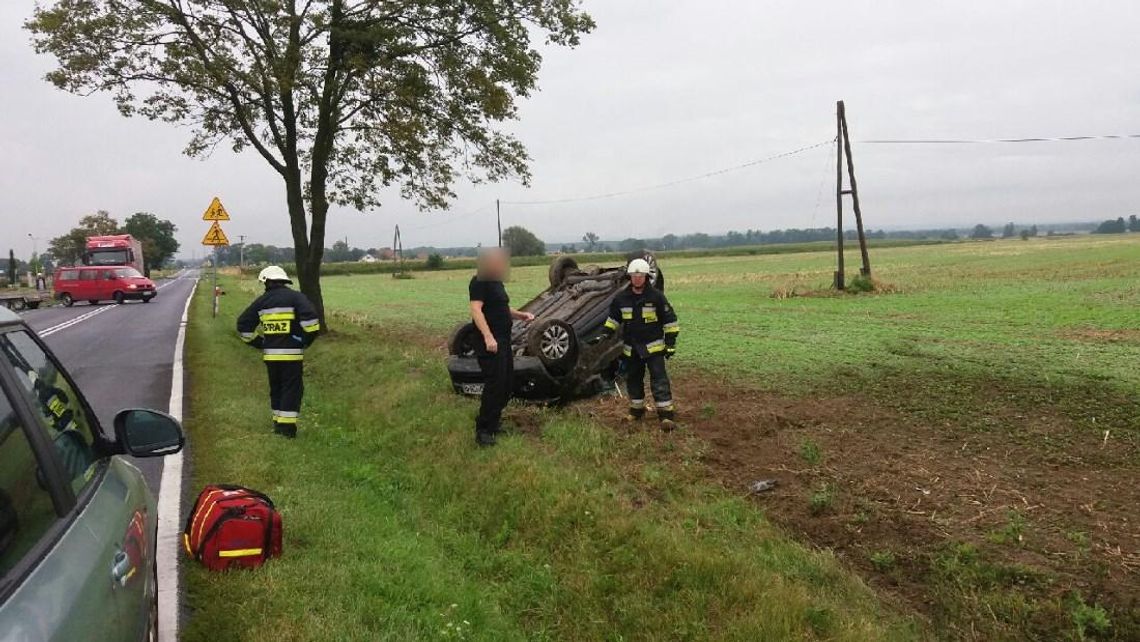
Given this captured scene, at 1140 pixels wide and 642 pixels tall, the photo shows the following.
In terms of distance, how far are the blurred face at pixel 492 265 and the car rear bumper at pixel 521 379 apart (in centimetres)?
166

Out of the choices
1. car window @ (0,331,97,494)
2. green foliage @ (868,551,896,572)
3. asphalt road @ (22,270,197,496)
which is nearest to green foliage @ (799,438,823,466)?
green foliage @ (868,551,896,572)

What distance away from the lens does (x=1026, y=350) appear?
34.1ft

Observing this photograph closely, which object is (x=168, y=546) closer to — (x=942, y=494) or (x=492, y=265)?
(x=492, y=265)

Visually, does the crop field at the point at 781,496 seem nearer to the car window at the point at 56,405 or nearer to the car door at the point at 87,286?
the car window at the point at 56,405

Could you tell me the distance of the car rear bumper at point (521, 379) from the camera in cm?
805

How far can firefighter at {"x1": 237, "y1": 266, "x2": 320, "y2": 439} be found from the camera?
23.3 feet

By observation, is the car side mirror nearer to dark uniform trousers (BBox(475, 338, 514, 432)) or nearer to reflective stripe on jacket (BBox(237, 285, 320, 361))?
dark uniform trousers (BBox(475, 338, 514, 432))

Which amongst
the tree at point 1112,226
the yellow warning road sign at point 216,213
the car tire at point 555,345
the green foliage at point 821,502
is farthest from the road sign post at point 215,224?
the tree at point 1112,226

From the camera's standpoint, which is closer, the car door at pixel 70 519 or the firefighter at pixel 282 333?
the car door at pixel 70 519

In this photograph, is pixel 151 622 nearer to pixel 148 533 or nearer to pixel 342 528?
pixel 148 533

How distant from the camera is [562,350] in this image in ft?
27.1

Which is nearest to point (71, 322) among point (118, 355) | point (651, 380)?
point (118, 355)

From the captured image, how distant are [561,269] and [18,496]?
9.13 m

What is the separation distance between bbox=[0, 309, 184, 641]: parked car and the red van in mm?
33576
